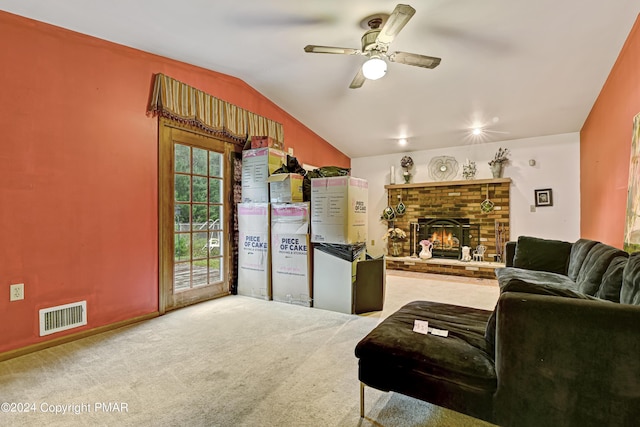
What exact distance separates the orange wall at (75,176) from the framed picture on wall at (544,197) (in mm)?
5576

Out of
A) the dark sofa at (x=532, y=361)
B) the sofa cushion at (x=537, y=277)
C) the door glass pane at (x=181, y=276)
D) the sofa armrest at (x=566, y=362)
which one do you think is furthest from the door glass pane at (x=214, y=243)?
the sofa armrest at (x=566, y=362)

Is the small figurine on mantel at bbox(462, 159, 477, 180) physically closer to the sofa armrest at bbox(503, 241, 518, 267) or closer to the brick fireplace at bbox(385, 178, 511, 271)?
the brick fireplace at bbox(385, 178, 511, 271)

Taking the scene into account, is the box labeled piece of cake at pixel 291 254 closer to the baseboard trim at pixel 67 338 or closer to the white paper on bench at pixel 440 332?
the baseboard trim at pixel 67 338

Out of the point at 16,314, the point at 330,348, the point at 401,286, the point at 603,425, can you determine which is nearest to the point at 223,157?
the point at 16,314

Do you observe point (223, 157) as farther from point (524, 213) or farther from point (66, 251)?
point (524, 213)

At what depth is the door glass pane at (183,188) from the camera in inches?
133

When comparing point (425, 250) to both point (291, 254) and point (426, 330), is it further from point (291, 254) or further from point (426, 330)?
point (426, 330)

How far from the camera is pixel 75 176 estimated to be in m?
2.55

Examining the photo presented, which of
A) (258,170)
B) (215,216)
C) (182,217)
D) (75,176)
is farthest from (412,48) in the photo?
(75,176)

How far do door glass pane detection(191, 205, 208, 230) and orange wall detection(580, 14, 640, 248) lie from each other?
4.28 metres

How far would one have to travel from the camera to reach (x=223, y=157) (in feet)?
12.7

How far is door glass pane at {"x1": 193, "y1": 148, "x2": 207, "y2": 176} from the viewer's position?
11.7 feet

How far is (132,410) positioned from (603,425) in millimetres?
2145

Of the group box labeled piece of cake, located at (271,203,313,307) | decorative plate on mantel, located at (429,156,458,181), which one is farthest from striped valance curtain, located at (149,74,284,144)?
decorative plate on mantel, located at (429,156,458,181)
